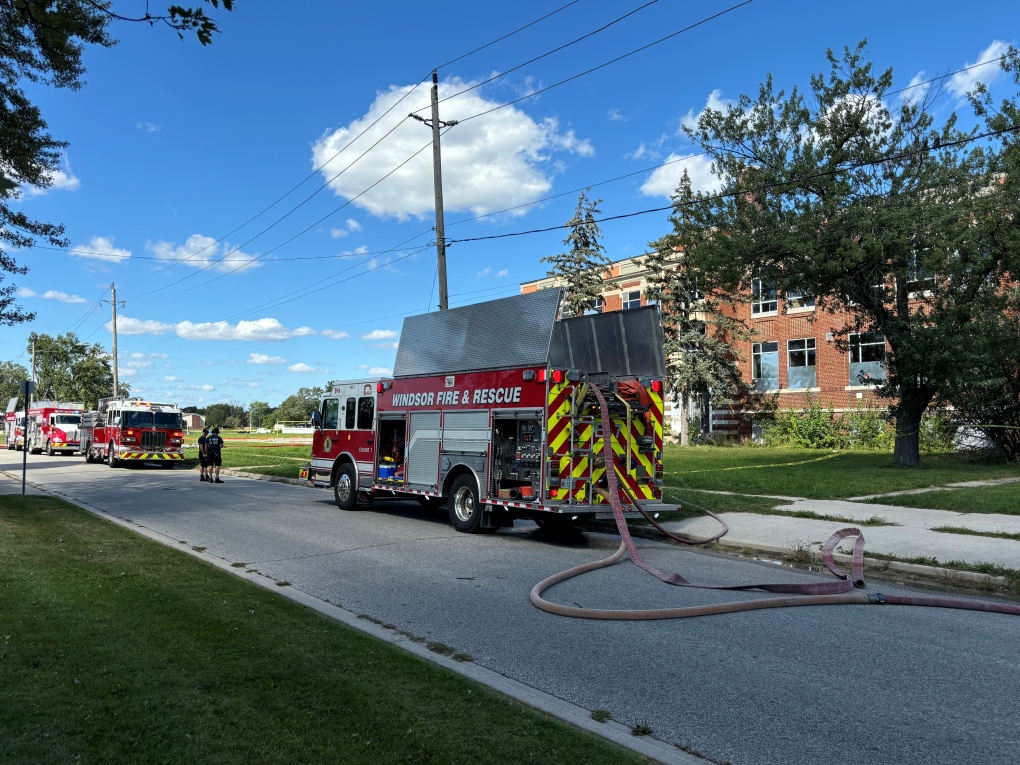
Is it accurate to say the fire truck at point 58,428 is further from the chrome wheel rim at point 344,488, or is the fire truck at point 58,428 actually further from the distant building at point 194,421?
the distant building at point 194,421

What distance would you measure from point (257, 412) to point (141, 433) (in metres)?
128

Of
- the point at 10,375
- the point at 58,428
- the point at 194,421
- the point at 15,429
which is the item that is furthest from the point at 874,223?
the point at 10,375

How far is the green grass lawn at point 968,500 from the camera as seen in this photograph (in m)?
13.2

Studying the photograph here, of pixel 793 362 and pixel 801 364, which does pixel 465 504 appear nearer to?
pixel 801 364

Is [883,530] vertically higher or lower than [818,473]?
lower

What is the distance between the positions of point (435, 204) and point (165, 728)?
62.3 feet

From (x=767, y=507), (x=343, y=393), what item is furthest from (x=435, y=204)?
(x=767, y=507)

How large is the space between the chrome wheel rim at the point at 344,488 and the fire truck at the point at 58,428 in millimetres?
30398

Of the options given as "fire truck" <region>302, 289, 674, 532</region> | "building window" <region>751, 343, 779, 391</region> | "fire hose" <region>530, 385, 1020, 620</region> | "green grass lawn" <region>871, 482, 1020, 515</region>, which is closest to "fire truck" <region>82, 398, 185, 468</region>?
"fire truck" <region>302, 289, 674, 532</region>

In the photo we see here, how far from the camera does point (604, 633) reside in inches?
249

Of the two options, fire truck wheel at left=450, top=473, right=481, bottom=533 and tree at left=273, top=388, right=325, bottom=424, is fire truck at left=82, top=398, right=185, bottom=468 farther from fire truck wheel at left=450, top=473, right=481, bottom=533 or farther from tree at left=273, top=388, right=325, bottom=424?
tree at left=273, top=388, right=325, bottom=424

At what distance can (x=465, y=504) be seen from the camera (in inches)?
487

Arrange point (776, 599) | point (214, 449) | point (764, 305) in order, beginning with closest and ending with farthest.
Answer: point (776, 599)
point (214, 449)
point (764, 305)

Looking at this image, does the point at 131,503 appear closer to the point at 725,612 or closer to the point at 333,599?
the point at 333,599
